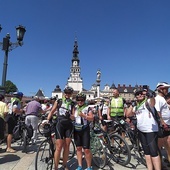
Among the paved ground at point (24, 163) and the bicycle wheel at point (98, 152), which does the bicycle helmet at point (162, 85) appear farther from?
the paved ground at point (24, 163)

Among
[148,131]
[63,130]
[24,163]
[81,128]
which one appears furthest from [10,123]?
[148,131]

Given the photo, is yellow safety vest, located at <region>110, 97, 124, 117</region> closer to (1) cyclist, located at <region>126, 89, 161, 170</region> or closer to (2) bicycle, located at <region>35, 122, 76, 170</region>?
(1) cyclist, located at <region>126, 89, 161, 170</region>

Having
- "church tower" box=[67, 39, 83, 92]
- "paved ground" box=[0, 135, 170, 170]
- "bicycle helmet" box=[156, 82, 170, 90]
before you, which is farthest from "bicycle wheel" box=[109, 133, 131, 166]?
"church tower" box=[67, 39, 83, 92]

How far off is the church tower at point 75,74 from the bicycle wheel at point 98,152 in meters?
108

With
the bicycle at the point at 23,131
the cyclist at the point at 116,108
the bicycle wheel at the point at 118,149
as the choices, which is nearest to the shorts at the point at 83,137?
the bicycle wheel at the point at 118,149

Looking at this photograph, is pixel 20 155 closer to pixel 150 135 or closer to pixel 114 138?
pixel 114 138

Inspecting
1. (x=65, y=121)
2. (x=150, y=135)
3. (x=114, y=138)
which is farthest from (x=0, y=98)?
(x=150, y=135)

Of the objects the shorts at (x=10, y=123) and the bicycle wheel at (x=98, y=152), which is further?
the shorts at (x=10, y=123)

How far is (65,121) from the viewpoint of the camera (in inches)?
157

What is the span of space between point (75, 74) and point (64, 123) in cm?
11161

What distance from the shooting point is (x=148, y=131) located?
353cm

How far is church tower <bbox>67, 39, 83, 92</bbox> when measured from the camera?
11338 cm

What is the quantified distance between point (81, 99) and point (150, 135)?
1.63 meters

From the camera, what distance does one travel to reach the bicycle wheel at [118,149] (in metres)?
4.68
